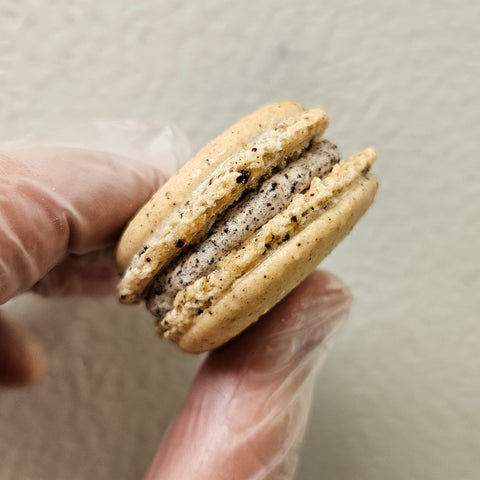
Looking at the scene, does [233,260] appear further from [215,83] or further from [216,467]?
[215,83]

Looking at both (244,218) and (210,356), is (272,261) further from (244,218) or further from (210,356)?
(210,356)

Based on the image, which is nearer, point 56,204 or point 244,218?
point 244,218

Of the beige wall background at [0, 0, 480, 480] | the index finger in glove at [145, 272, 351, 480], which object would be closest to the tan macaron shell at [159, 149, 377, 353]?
the index finger in glove at [145, 272, 351, 480]

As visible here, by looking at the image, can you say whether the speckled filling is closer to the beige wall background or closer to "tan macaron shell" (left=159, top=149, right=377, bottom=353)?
"tan macaron shell" (left=159, top=149, right=377, bottom=353)

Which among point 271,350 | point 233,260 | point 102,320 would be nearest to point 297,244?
point 233,260

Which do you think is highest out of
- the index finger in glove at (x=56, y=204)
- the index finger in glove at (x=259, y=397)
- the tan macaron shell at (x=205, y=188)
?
the tan macaron shell at (x=205, y=188)

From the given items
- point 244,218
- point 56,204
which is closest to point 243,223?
point 244,218

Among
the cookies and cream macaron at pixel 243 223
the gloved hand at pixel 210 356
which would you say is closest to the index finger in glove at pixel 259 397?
the gloved hand at pixel 210 356

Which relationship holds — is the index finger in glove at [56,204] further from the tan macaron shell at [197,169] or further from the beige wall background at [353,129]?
the beige wall background at [353,129]

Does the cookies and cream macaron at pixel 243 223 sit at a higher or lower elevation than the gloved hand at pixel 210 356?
higher
